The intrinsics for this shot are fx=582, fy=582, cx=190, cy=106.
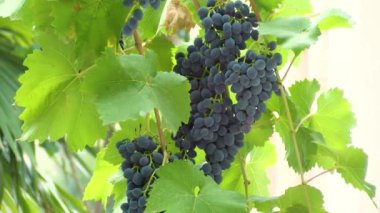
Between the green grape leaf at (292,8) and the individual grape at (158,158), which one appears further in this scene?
the green grape leaf at (292,8)

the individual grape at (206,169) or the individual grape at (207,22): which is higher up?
the individual grape at (207,22)

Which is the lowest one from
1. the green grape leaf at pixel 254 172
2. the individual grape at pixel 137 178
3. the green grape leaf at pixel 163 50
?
the green grape leaf at pixel 254 172

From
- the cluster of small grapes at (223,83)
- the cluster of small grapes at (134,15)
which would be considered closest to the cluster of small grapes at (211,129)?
the cluster of small grapes at (223,83)

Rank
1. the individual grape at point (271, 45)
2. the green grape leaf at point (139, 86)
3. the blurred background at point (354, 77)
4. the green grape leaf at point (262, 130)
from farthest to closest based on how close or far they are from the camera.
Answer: the blurred background at point (354, 77)
the green grape leaf at point (262, 130)
the individual grape at point (271, 45)
the green grape leaf at point (139, 86)

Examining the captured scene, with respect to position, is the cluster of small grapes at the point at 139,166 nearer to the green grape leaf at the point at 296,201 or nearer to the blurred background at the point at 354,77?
the green grape leaf at the point at 296,201

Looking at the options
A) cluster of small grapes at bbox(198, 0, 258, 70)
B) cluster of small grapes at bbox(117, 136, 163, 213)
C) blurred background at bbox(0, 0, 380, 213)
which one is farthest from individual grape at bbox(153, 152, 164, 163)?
blurred background at bbox(0, 0, 380, 213)

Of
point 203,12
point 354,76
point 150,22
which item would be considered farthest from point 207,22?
point 354,76

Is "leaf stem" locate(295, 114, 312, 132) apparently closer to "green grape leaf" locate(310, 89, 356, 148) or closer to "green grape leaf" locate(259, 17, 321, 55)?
"green grape leaf" locate(310, 89, 356, 148)
